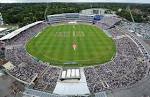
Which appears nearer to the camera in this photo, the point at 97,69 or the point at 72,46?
the point at 97,69

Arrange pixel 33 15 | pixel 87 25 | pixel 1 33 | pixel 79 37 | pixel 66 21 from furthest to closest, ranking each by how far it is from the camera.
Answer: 1. pixel 33 15
2. pixel 66 21
3. pixel 87 25
4. pixel 1 33
5. pixel 79 37

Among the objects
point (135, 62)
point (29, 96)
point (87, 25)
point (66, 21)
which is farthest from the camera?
point (66, 21)

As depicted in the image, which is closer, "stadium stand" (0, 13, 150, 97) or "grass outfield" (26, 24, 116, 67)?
"stadium stand" (0, 13, 150, 97)

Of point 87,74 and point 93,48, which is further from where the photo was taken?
point 93,48

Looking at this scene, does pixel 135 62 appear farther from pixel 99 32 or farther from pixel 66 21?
pixel 66 21

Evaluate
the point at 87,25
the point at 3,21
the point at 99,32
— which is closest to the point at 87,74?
the point at 99,32

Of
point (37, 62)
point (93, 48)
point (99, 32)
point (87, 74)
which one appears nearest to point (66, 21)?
point (99, 32)

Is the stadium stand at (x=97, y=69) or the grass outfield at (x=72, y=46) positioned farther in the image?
the grass outfield at (x=72, y=46)
